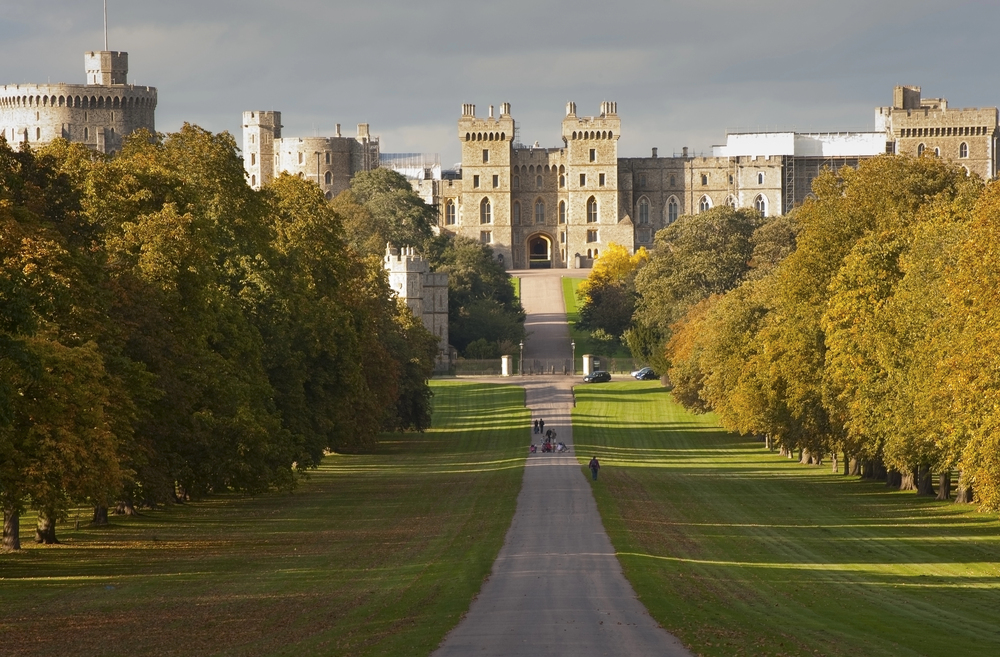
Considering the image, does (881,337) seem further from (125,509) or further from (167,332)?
(125,509)

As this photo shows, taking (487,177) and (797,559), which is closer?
(797,559)

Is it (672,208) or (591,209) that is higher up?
(672,208)

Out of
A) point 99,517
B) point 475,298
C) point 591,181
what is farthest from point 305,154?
point 99,517

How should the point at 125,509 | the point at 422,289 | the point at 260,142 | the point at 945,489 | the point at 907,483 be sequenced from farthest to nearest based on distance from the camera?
the point at 260,142 → the point at 422,289 → the point at 907,483 → the point at 945,489 → the point at 125,509

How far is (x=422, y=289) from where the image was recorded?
83.6 metres

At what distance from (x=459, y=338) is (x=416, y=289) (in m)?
7.80

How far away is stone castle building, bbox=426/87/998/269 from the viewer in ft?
427

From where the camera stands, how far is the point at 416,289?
8250 centimetres

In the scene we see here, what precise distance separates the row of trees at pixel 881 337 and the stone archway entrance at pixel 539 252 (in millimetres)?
72572

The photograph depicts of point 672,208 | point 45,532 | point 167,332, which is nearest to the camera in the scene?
point 45,532

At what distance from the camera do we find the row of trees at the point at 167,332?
2294 centimetres

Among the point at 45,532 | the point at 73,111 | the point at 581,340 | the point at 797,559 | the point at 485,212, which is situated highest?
the point at 73,111

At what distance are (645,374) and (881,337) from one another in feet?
151

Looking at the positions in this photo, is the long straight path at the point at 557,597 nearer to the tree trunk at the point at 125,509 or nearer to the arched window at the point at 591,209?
the tree trunk at the point at 125,509
